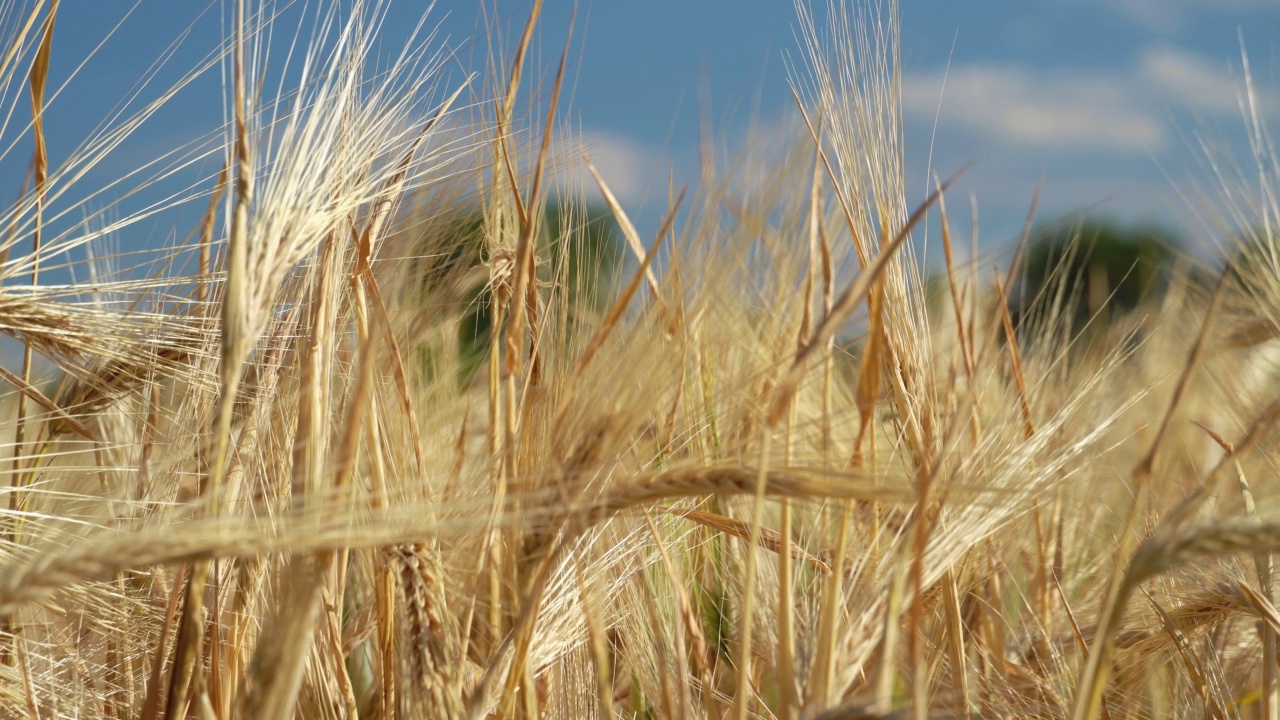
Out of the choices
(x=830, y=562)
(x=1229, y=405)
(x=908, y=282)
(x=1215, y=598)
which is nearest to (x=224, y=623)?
(x=830, y=562)

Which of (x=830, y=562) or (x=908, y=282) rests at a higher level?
(x=908, y=282)

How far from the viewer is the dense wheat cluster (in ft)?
1.98

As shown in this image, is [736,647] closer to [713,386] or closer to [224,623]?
[713,386]

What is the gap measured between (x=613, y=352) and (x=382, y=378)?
32 cm

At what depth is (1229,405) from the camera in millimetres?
1362

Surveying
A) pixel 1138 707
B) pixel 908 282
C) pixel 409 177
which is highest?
pixel 409 177

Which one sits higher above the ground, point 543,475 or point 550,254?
point 550,254

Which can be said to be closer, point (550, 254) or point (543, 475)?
point (543, 475)

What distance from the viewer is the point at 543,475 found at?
68 centimetres

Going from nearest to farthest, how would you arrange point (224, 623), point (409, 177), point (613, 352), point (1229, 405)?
point (613, 352) → point (224, 623) → point (409, 177) → point (1229, 405)

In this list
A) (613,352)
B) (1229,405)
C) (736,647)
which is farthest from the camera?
(1229,405)

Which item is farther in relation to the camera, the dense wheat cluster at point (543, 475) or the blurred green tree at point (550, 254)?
the blurred green tree at point (550, 254)

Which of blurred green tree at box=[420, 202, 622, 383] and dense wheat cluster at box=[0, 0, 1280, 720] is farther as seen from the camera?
blurred green tree at box=[420, 202, 622, 383]

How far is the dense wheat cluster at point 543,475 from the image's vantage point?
0.60 metres
